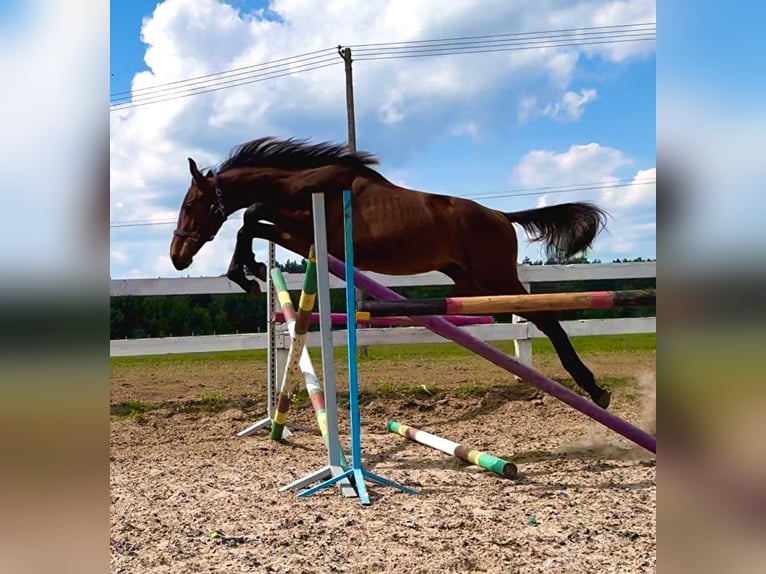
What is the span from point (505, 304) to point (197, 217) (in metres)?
2.39

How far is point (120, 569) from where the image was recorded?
1628 millimetres

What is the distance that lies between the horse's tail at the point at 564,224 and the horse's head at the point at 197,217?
1987 millimetres

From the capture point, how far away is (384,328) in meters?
5.77

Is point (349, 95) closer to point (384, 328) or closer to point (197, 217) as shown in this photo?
point (384, 328)

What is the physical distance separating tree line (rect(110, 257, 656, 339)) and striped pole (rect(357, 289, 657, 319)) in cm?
232

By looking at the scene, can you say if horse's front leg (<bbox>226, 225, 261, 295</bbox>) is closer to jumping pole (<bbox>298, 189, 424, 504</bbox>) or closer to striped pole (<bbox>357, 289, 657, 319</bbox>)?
jumping pole (<bbox>298, 189, 424, 504</bbox>)

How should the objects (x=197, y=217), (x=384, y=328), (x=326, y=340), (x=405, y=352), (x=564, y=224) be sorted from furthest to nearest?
(x=405, y=352), (x=384, y=328), (x=564, y=224), (x=197, y=217), (x=326, y=340)

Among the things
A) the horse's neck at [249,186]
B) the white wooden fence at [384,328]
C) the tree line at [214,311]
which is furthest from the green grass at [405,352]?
the horse's neck at [249,186]

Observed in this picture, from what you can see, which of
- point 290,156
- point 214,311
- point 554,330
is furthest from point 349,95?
point 554,330

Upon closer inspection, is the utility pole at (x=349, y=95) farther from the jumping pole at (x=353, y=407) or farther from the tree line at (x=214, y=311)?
the jumping pole at (x=353, y=407)

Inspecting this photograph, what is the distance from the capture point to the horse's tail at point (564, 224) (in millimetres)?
4441
